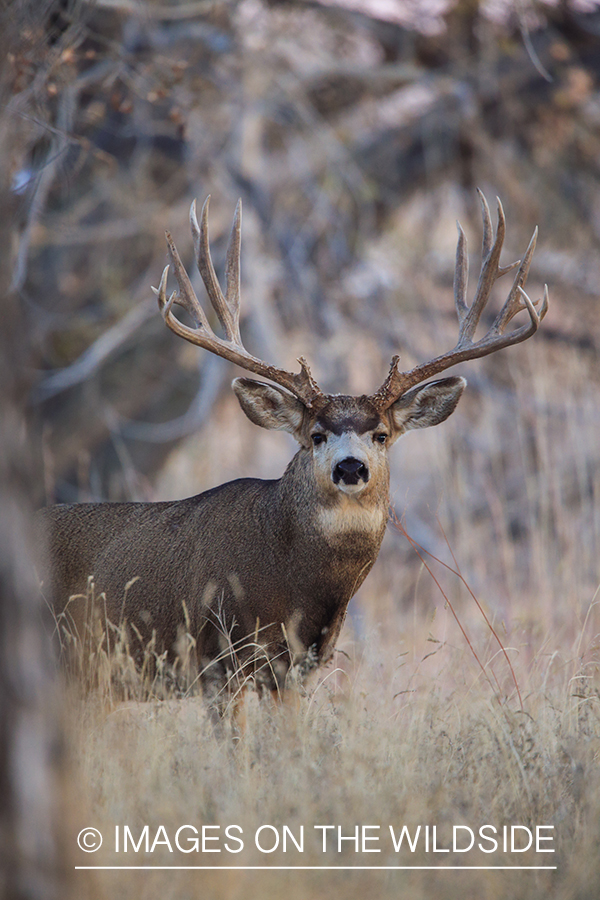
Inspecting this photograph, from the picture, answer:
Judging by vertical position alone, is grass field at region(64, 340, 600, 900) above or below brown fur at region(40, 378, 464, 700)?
below

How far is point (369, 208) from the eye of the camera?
1132 cm

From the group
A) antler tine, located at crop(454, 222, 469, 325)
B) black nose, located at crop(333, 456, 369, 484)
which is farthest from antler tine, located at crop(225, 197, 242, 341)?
antler tine, located at crop(454, 222, 469, 325)

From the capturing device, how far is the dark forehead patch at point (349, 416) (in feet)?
14.8

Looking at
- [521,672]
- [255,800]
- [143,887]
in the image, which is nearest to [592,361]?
[521,672]

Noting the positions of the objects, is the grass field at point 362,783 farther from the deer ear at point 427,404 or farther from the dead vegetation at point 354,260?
the deer ear at point 427,404

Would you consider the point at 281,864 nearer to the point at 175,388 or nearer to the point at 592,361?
the point at 592,361

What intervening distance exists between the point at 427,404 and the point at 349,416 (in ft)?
1.71

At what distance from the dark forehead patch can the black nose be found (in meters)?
0.27

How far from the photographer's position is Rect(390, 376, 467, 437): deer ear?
15.8ft

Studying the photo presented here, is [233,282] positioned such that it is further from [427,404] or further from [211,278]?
[427,404]

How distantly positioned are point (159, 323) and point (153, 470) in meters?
2.03
